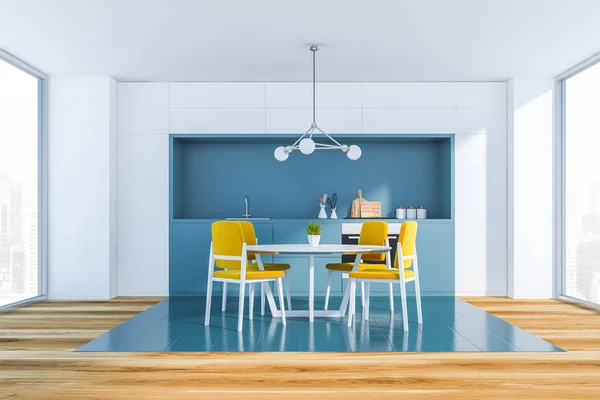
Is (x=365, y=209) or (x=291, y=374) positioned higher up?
(x=365, y=209)

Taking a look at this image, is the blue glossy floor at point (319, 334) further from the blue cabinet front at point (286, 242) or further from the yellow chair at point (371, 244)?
the blue cabinet front at point (286, 242)

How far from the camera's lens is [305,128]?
758 cm

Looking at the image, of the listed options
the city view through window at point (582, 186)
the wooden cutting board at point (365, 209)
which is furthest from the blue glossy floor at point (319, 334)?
the wooden cutting board at point (365, 209)

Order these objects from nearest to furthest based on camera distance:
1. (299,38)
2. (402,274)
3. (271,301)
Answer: (402,274), (271,301), (299,38)

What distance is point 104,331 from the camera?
A: 5.19 meters

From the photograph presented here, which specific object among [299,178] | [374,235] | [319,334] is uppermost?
[299,178]

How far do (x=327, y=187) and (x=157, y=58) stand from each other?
272cm

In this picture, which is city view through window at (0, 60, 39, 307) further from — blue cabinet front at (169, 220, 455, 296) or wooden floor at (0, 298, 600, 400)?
wooden floor at (0, 298, 600, 400)

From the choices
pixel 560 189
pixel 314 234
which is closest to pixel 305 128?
pixel 314 234

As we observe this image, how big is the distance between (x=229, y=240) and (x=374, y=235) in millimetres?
1754

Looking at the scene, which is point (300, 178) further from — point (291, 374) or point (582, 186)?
point (291, 374)

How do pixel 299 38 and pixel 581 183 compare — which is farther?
pixel 581 183

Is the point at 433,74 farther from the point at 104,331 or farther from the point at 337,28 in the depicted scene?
the point at 104,331

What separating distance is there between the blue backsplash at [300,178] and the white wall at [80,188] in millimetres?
1111
